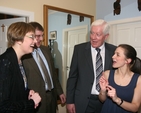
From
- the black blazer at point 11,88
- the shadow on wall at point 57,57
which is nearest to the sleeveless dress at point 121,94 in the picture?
the black blazer at point 11,88

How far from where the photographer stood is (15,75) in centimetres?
120

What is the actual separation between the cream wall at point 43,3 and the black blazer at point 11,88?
130 cm

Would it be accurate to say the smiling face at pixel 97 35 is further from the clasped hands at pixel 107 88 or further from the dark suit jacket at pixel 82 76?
the clasped hands at pixel 107 88

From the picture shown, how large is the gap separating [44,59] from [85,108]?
715 mm

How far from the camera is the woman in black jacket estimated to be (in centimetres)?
→ 111

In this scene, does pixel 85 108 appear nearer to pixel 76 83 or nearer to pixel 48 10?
pixel 76 83

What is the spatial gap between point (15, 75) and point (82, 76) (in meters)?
0.90

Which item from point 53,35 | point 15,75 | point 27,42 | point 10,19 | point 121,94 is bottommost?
point 121,94

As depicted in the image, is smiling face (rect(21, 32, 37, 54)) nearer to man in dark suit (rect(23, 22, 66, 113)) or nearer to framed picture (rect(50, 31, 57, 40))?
man in dark suit (rect(23, 22, 66, 113))

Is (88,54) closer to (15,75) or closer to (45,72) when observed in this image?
(45,72)

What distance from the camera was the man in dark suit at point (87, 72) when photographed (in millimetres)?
1879

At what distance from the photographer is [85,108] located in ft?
6.16

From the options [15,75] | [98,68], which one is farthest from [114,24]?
[15,75]

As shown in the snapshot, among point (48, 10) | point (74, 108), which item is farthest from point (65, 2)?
point (74, 108)
